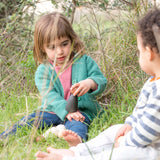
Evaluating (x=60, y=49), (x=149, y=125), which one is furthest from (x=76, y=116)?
(x=149, y=125)

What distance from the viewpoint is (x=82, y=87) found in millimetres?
2369

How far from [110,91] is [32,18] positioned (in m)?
1.71

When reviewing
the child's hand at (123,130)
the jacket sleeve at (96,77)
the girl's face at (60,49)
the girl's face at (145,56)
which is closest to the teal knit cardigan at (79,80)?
the jacket sleeve at (96,77)

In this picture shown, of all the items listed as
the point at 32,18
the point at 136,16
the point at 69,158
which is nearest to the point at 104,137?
the point at 69,158

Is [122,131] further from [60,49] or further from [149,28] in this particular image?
[60,49]

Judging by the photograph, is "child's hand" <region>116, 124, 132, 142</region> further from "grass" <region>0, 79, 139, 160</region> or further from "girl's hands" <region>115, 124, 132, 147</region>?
"grass" <region>0, 79, 139, 160</region>

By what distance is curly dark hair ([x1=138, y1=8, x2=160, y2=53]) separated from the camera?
63.4 inches

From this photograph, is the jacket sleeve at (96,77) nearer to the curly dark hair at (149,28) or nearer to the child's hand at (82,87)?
the child's hand at (82,87)

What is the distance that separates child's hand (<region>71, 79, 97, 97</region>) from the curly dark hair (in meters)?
0.81

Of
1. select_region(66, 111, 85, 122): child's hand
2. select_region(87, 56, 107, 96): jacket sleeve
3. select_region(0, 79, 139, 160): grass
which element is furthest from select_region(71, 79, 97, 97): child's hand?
select_region(0, 79, 139, 160): grass

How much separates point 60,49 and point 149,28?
106 cm

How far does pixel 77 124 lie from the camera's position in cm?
239

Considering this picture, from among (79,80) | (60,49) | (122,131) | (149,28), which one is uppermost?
(149,28)

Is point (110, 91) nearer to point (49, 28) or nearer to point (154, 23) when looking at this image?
point (49, 28)
